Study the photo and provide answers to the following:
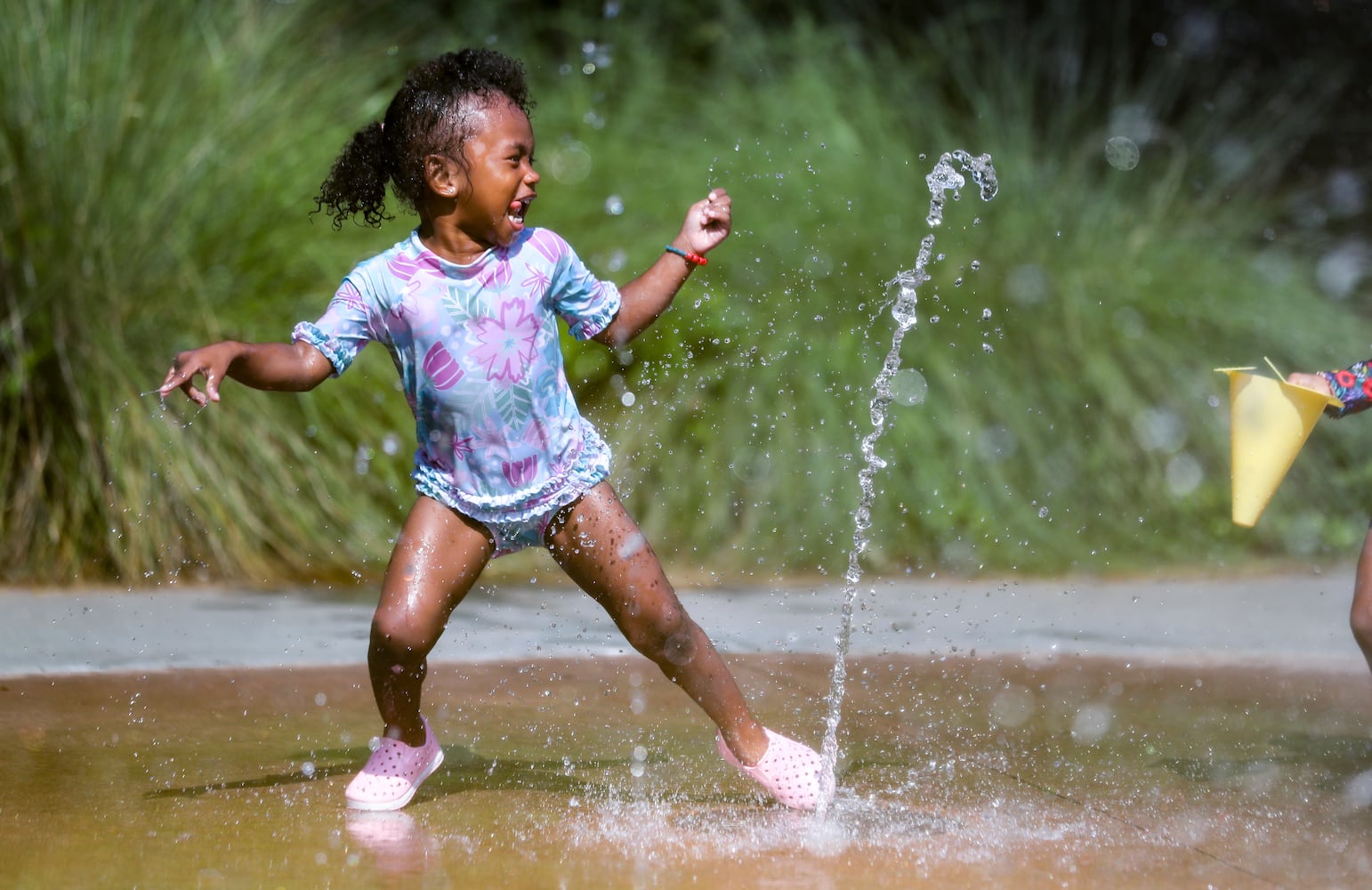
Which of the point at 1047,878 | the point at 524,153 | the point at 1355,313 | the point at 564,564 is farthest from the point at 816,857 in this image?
the point at 1355,313

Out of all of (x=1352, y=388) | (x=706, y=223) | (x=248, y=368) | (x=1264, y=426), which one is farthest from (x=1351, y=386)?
(x=248, y=368)

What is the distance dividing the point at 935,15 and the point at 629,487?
4.58 meters

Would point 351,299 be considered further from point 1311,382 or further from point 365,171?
point 1311,382

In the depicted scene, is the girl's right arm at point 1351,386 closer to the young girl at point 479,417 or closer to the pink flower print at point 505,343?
the young girl at point 479,417

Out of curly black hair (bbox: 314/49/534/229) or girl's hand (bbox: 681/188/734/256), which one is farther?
girl's hand (bbox: 681/188/734/256)

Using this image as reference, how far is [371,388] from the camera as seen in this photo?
254 inches

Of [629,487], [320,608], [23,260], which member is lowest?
[320,608]

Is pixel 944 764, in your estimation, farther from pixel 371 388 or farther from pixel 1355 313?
pixel 1355 313

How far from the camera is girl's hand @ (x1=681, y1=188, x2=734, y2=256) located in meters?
3.62

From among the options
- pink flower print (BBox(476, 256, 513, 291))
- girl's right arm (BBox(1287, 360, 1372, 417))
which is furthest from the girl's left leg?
girl's right arm (BBox(1287, 360, 1372, 417))

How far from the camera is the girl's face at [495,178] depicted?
3.43 m

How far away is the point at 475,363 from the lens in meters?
3.40

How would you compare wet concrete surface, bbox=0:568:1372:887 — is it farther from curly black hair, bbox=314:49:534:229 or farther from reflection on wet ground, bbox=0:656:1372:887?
curly black hair, bbox=314:49:534:229

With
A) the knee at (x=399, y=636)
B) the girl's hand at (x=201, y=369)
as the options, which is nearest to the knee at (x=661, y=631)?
the knee at (x=399, y=636)
